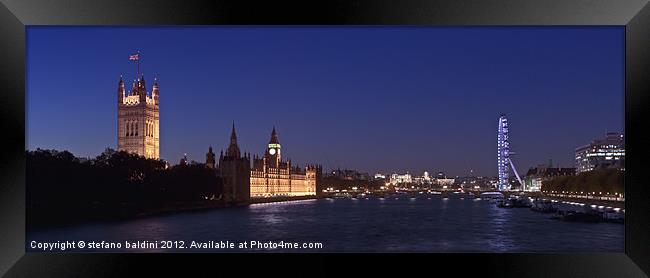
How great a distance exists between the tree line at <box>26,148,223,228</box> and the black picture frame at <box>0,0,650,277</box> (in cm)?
660

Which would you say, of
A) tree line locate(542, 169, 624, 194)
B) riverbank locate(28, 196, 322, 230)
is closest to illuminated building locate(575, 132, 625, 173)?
tree line locate(542, 169, 624, 194)

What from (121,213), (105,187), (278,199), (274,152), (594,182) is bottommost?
(278,199)

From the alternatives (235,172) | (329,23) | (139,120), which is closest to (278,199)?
(235,172)

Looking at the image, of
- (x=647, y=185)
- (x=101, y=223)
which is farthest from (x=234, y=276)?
(x=101, y=223)

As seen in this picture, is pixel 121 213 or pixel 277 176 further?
pixel 277 176

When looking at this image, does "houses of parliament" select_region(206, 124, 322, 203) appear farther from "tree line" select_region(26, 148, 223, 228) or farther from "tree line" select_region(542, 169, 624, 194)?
"tree line" select_region(542, 169, 624, 194)

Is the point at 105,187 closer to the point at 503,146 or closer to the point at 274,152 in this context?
the point at 503,146

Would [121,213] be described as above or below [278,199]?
above

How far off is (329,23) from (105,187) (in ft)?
44.2

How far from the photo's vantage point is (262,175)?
35.2m

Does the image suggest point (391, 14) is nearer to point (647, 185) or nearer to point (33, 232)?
point (647, 185)

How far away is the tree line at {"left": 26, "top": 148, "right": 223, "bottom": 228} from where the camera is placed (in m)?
14.2

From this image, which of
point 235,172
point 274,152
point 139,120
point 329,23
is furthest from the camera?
point 274,152

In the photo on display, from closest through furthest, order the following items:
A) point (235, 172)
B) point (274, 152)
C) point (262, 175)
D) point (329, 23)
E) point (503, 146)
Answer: point (329, 23), point (503, 146), point (235, 172), point (262, 175), point (274, 152)
